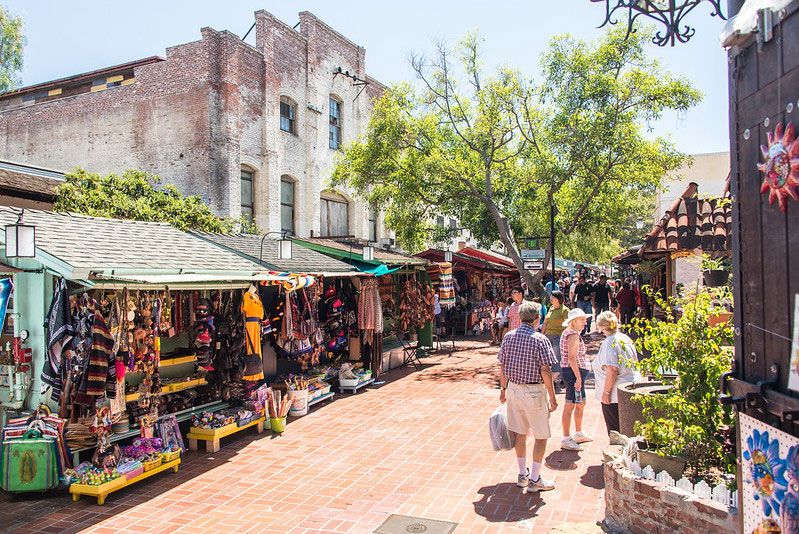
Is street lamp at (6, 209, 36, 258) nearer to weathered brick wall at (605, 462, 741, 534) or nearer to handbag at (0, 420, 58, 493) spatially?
handbag at (0, 420, 58, 493)

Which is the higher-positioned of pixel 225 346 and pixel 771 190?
pixel 771 190

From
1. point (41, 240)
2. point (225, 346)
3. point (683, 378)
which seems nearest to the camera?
point (683, 378)

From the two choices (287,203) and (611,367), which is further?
(287,203)

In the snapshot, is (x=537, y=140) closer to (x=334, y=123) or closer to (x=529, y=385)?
(x=334, y=123)

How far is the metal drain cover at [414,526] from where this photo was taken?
516cm

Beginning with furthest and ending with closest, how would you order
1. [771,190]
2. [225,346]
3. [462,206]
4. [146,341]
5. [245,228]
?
[462,206] → [245,228] → [225,346] → [146,341] → [771,190]

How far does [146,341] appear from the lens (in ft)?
23.1

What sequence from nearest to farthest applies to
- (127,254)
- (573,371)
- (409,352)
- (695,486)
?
1. (695,486)
2. (573,371)
3. (127,254)
4. (409,352)

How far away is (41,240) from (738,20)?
6.81m

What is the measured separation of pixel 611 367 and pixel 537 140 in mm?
11514

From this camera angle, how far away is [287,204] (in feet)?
62.6

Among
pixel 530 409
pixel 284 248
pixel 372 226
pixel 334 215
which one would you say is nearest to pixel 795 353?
pixel 530 409

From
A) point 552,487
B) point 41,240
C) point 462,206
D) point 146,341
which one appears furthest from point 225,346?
point 462,206

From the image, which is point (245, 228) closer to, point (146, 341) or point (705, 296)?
point (146, 341)
